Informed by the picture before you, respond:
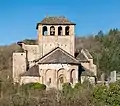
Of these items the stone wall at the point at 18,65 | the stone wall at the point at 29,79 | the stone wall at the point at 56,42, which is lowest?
the stone wall at the point at 29,79

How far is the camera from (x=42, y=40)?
5375 cm

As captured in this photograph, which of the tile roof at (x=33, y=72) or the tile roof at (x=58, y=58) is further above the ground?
the tile roof at (x=58, y=58)

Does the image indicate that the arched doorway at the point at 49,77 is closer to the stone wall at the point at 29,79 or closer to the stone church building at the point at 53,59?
the stone church building at the point at 53,59

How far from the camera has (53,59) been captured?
4962 cm

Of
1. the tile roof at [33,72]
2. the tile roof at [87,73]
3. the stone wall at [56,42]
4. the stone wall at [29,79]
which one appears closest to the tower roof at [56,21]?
the stone wall at [56,42]

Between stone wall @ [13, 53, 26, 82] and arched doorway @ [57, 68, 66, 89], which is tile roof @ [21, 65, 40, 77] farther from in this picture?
arched doorway @ [57, 68, 66, 89]

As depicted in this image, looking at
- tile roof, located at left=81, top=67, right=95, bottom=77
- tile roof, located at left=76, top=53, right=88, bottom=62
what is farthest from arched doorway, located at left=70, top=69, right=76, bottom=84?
tile roof, located at left=76, top=53, right=88, bottom=62

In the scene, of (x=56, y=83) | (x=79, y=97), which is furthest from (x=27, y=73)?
(x=79, y=97)

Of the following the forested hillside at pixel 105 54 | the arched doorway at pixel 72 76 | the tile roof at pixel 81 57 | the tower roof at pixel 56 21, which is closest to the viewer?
the arched doorway at pixel 72 76

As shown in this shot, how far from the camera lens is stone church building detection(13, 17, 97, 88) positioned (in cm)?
4966

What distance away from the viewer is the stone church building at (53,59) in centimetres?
4966

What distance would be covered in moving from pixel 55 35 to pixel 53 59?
4865 mm

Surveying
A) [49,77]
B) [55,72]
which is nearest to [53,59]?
[55,72]

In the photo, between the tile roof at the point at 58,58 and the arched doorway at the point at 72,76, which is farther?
the arched doorway at the point at 72,76
